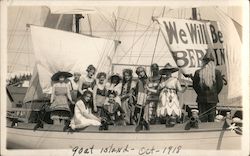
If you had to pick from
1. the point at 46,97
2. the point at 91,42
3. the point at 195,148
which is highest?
the point at 91,42

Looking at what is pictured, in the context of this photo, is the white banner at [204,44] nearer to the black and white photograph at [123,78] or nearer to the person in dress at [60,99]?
the black and white photograph at [123,78]

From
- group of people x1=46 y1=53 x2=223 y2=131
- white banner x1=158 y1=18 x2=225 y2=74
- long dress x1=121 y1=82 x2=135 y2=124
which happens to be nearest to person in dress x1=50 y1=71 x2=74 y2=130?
group of people x1=46 y1=53 x2=223 y2=131

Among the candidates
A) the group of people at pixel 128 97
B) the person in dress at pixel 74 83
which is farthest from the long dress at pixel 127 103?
the person in dress at pixel 74 83

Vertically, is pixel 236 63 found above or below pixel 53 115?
above

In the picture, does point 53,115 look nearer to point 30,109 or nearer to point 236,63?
point 30,109

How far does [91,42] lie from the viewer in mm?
771

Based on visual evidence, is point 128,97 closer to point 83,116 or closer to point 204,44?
point 83,116

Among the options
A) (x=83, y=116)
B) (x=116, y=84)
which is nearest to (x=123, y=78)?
(x=116, y=84)

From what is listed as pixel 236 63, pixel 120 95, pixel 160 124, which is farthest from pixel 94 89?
pixel 236 63

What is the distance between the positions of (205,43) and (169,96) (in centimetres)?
15

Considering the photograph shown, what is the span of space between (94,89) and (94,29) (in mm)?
140

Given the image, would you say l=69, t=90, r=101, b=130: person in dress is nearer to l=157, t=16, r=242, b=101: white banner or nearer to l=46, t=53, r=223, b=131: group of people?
l=46, t=53, r=223, b=131: group of people
